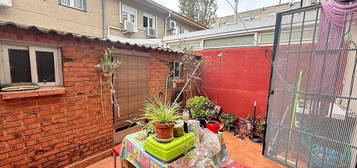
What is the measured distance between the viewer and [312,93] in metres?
2.08

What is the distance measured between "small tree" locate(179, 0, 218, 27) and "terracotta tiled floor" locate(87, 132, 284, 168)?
34.9 ft

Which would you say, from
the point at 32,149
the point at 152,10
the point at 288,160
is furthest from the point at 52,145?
the point at 152,10

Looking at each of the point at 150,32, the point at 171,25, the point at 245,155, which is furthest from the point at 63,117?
the point at 171,25

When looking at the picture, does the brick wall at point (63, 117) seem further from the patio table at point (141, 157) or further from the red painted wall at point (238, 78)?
the red painted wall at point (238, 78)

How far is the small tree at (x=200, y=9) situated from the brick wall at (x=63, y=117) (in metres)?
10.4

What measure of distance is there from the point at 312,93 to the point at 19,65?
4.03 meters

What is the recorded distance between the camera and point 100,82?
8.00 ft

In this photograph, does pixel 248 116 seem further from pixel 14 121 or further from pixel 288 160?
pixel 14 121

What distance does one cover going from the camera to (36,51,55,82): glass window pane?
188 cm

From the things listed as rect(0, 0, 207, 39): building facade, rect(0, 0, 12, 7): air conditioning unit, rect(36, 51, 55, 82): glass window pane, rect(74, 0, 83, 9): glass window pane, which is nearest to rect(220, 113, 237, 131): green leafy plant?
rect(36, 51, 55, 82): glass window pane

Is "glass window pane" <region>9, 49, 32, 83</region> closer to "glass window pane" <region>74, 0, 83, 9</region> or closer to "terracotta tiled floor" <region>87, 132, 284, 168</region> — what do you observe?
"terracotta tiled floor" <region>87, 132, 284, 168</region>

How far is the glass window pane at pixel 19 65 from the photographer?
1697 mm

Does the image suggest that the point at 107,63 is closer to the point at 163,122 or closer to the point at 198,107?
the point at 163,122

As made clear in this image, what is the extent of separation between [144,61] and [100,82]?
3.54 feet
